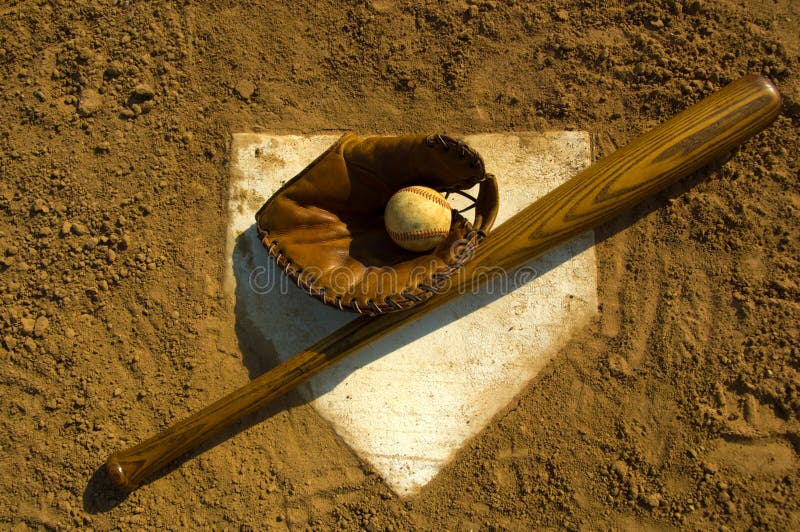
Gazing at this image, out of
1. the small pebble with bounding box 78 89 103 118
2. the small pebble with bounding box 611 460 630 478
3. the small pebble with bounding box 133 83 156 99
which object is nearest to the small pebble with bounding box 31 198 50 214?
the small pebble with bounding box 78 89 103 118

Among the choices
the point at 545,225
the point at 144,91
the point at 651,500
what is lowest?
the point at 651,500

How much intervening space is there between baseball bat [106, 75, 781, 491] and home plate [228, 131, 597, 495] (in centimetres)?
23

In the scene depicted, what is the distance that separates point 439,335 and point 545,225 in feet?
2.92

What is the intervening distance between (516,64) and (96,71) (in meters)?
2.81

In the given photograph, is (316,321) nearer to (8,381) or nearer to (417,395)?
(417,395)

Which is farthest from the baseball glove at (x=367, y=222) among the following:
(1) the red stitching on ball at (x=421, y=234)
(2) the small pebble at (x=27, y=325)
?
(2) the small pebble at (x=27, y=325)

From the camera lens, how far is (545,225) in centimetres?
284

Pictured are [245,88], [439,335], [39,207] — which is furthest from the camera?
[245,88]

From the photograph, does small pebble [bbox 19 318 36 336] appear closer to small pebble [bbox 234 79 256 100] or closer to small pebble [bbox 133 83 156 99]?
small pebble [bbox 133 83 156 99]

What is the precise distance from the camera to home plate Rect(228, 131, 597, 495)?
2.96 m

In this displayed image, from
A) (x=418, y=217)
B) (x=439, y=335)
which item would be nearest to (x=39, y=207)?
(x=418, y=217)

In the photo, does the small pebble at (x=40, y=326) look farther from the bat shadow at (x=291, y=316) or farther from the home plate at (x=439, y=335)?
the home plate at (x=439, y=335)

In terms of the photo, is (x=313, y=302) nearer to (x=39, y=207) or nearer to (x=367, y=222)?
(x=367, y=222)

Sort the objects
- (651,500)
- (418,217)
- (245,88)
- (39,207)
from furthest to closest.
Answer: (245,88) → (39,207) → (651,500) → (418,217)
